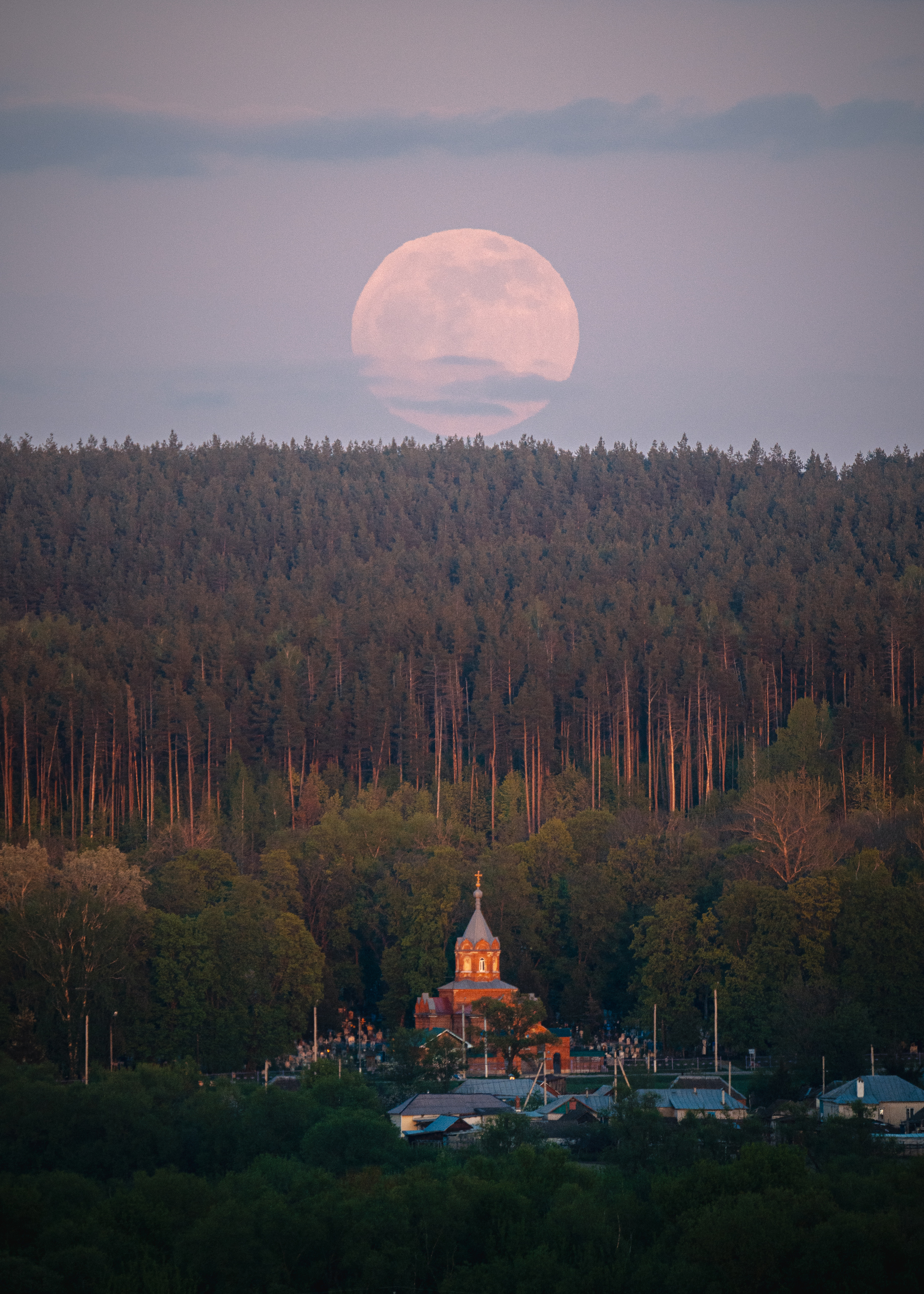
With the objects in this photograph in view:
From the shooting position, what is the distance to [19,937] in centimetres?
8625

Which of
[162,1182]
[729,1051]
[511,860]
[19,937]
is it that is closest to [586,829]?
[511,860]

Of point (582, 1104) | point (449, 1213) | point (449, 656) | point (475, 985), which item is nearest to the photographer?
point (449, 1213)

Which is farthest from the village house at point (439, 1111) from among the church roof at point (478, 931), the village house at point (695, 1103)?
the church roof at point (478, 931)

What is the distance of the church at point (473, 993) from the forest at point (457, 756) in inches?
76.5

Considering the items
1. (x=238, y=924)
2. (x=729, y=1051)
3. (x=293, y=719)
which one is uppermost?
(x=293, y=719)

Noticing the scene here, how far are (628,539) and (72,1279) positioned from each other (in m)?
126

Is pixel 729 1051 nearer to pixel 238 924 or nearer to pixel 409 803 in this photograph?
pixel 238 924

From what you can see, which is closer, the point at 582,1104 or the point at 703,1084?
the point at 582,1104

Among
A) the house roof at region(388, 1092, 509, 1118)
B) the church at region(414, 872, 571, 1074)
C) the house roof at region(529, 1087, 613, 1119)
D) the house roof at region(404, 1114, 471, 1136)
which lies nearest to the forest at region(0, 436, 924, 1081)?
the church at region(414, 872, 571, 1074)

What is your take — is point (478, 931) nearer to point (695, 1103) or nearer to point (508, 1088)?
point (508, 1088)

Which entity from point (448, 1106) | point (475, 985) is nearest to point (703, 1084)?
point (448, 1106)

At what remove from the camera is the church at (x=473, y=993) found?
8669 centimetres

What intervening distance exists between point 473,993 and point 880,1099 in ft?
82.4

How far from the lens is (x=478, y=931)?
93875 millimetres
